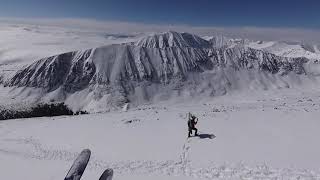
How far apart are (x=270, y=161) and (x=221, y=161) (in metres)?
2.61

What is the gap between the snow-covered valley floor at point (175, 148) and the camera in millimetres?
19266

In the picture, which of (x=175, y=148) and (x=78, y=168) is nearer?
(x=78, y=168)

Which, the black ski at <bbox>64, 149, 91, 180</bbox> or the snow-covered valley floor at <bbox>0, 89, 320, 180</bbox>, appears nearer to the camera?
the black ski at <bbox>64, 149, 91, 180</bbox>

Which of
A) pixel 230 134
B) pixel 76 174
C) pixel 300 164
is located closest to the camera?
pixel 76 174

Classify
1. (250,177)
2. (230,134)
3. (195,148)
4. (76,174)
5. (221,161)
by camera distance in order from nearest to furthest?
(76,174)
(250,177)
(221,161)
(195,148)
(230,134)

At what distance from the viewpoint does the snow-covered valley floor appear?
19.3 m

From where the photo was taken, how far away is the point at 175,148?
2480 centimetres

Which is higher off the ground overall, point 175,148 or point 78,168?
point 78,168

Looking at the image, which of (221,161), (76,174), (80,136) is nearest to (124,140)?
(80,136)

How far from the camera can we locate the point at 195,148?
24.3m

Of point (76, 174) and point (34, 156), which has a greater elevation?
point (76, 174)

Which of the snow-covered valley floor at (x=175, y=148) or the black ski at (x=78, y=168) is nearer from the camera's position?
the black ski at (x=78, y=168)

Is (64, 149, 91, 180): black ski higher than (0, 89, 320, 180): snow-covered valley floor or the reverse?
higher

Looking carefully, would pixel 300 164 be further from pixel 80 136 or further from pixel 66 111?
pixel 66 111
